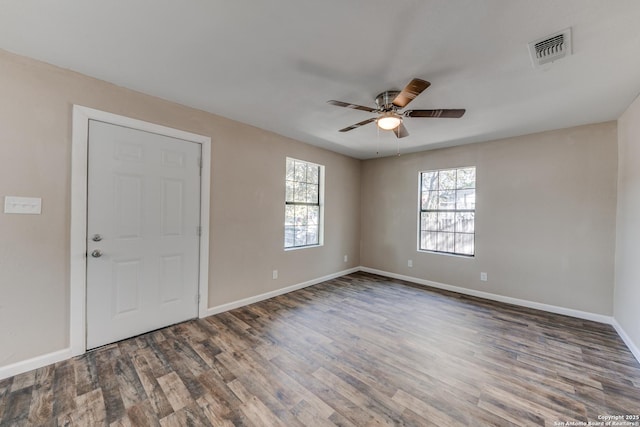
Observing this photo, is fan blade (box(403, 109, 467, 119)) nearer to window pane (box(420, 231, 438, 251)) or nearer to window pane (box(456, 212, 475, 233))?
window pane (box(456, 212, 475, 233))

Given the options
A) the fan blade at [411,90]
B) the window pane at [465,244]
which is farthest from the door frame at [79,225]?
the window pane at [465,244]

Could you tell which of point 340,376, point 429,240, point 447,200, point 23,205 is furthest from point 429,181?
point 23,205

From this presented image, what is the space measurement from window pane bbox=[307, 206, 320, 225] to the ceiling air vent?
337 centimetres

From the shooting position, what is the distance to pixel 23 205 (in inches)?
77.7

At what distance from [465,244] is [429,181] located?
1.24 metres

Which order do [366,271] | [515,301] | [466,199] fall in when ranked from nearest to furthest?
[515,301], [466,199], [366,271]

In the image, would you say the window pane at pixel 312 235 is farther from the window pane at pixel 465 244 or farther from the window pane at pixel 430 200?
the window pane at pixel 465 244

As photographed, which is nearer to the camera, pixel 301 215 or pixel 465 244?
pixel 465 244

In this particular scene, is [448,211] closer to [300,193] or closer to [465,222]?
[465,222]

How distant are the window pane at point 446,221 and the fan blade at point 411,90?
9.38 ft

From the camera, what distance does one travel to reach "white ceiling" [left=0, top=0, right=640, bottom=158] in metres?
1.44

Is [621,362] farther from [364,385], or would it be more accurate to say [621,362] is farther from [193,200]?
[193,200]

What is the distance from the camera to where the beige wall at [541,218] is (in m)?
3.08

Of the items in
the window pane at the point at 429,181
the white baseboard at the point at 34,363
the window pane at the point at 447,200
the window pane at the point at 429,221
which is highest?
the window pane at the point at 429,181
